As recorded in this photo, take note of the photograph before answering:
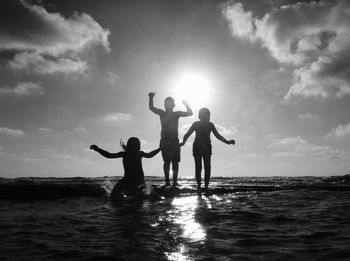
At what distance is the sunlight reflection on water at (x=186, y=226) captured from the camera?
3488mm

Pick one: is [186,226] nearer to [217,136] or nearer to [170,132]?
[170,132]

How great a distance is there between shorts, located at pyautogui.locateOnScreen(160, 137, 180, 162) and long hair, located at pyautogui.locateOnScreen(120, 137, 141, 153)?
3.88 ft

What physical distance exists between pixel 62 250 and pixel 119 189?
565 cm

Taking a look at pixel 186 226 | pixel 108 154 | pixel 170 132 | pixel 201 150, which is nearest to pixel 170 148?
pixel 170 132

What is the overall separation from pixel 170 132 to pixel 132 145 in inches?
63.4

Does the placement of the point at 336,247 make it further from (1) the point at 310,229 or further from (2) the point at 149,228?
(2) the point at 149,228

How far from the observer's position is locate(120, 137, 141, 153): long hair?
9.32 m

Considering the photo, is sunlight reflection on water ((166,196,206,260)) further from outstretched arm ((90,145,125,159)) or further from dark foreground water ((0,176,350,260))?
outstretched arm ((90,145,125,159))

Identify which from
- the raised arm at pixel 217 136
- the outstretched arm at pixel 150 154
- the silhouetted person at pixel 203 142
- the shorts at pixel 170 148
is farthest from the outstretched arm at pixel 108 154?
the raised arm at pixel 217 136

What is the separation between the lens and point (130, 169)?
9414 mm

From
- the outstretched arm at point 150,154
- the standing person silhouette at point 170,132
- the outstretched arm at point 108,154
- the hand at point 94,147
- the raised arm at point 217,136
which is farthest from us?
the raised arm at point 217,136

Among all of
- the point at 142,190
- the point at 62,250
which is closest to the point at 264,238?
the point at 62,250

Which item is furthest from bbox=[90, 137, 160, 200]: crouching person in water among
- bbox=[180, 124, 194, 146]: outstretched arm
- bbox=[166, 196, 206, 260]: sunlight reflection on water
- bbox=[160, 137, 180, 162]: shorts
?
bbox=[166, 196, 206, 260]: sunlight reflection on water

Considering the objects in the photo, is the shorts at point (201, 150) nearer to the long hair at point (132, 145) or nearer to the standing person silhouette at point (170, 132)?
the standing person silhouette at point (170, 132)
